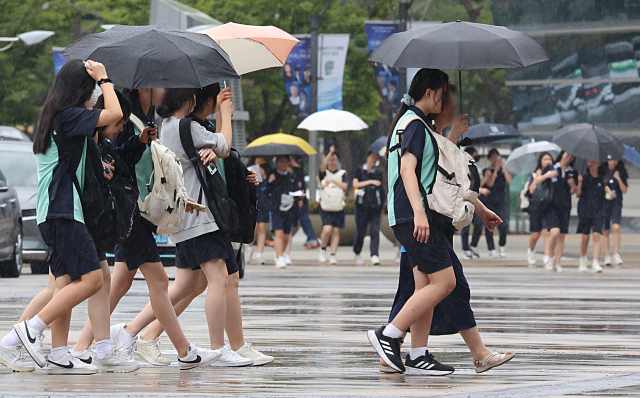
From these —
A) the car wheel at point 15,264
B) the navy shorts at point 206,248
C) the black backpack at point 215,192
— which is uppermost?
the black backpack at point 215,192

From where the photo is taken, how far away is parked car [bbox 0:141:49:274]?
16.3 m

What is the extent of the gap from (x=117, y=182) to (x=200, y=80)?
80 centimetres

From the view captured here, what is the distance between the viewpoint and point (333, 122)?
22.1m

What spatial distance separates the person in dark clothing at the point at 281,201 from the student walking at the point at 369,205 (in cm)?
117

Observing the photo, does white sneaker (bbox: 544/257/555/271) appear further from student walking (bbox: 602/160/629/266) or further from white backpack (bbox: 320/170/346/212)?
white backpack (bbox: 320/170/346/212)

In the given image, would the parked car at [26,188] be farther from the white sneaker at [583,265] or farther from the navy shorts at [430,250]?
the navy shorts at [430,250]

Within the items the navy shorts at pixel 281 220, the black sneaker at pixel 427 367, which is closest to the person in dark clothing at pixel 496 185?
the navy shorts at pixel 281 220

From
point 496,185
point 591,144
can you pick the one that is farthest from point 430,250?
point 496,185

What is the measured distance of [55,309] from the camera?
6516 millimetres

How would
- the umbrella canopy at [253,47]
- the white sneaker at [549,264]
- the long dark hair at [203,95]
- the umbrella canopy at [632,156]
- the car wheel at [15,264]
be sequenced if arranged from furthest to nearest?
the umbrella canopy at [632,156] < the white sneaker at [549,264] < the car wheel at [15,264] < the umbrella canopy at [253,47] < the long dark hair at [203,95]

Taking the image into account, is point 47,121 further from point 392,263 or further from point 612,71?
point 612,71

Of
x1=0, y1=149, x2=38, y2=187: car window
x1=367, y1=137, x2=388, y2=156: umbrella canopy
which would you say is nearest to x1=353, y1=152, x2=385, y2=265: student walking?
x1=367, y1=137, x2=388, y2=156: umbrella canopy

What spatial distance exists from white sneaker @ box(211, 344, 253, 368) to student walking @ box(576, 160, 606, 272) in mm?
12266

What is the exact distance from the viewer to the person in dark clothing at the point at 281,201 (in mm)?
19375
